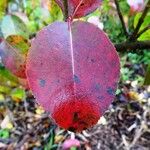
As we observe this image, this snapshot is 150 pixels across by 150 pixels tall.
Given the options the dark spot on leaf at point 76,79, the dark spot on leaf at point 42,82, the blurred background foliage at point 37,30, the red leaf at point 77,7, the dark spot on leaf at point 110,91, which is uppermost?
the red leaf at point 77,7

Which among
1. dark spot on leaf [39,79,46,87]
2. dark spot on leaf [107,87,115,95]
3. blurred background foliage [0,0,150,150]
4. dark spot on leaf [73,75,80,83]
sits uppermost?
dark spot on leaf [39,79,46,87]

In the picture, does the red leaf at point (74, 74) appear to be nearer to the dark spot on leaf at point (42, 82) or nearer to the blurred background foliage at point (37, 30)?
the dark spot on leaf at point (42, 82)

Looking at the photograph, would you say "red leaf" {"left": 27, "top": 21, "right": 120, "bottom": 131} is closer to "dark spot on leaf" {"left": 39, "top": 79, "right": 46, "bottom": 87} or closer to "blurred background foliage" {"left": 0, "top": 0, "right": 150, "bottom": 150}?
"dark spot on leaf" {"left": 39, "top": 79, "right": 46, "bottom": 87}

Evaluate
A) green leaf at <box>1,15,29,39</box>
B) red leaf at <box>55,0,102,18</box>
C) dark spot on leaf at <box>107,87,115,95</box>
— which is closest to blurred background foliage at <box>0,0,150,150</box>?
green leaf at <box>1,15,29,39</box>

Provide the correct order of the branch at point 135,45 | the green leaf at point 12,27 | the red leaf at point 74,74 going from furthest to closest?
1. the green leaf at point 12,27
2. the branch at point 135,45
3. the red leaf at point 74,74

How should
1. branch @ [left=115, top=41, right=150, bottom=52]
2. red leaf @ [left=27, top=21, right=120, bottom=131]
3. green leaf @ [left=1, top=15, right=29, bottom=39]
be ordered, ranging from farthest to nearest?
green leaf @ [left=1, top=15, right=29, bottom=39] → branch @ [left=115, top=41, right=150, bottom=52] → red leaf @ [left=27, top=21, right=120, bottom=131]

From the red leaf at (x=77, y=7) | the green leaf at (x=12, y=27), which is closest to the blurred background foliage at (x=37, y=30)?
the green leaf at (x=12, y=27)

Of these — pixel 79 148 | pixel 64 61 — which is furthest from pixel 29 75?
pixel 79 148
